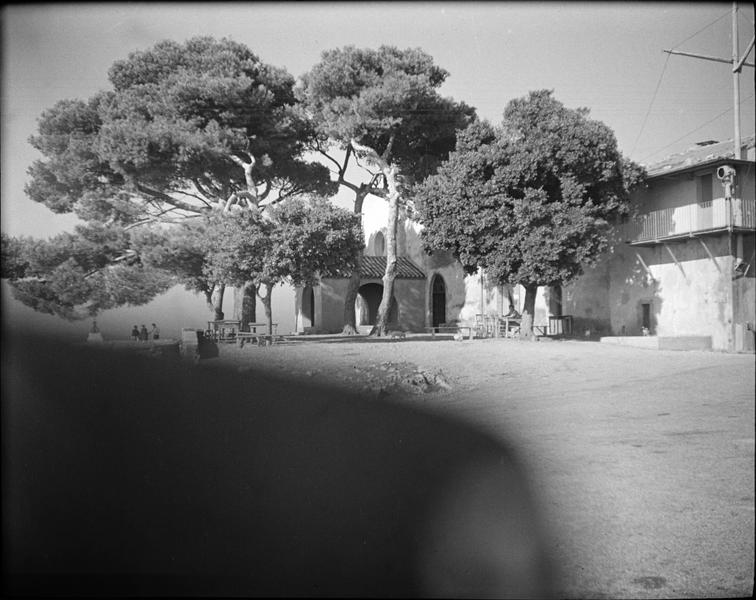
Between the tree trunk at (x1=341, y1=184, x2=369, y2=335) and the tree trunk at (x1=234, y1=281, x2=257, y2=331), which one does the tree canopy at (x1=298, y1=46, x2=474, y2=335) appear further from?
the tree trunk at (x1=234, y1=281, x2=257, y2=331)

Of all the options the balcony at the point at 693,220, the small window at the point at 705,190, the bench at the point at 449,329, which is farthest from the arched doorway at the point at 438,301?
the small window at the point at 705,190

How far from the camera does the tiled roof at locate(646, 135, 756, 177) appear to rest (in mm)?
1819

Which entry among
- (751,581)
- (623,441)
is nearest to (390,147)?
(623,441)

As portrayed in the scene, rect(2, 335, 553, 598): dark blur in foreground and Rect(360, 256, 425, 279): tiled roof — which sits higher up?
Rect(360, 256, 425, 279): tiled roof

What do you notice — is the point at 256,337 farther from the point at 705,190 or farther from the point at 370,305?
the point at 705,190

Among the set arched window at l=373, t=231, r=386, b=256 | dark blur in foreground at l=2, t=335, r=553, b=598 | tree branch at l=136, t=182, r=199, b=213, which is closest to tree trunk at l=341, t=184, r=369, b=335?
arched window at l=373, t=231, r=386, b=256

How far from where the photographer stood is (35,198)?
6.23 ft

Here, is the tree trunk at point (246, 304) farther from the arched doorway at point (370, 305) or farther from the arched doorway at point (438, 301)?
the arched doorway at point (438, 301)

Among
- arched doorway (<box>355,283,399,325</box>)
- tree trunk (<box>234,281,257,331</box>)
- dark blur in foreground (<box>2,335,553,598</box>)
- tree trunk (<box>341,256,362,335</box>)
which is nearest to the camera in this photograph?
dark blur in foreground (<box>2,335,553,598</box>)

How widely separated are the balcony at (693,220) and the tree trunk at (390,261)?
3.80ft

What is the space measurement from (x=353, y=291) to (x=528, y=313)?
1073 millimetres

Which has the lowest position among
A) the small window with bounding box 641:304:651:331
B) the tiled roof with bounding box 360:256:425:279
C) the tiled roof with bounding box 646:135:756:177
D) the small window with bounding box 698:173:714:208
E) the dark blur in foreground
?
the dark blur in foreground

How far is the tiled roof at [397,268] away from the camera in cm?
267

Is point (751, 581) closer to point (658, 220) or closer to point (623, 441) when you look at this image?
point (623, 441)
